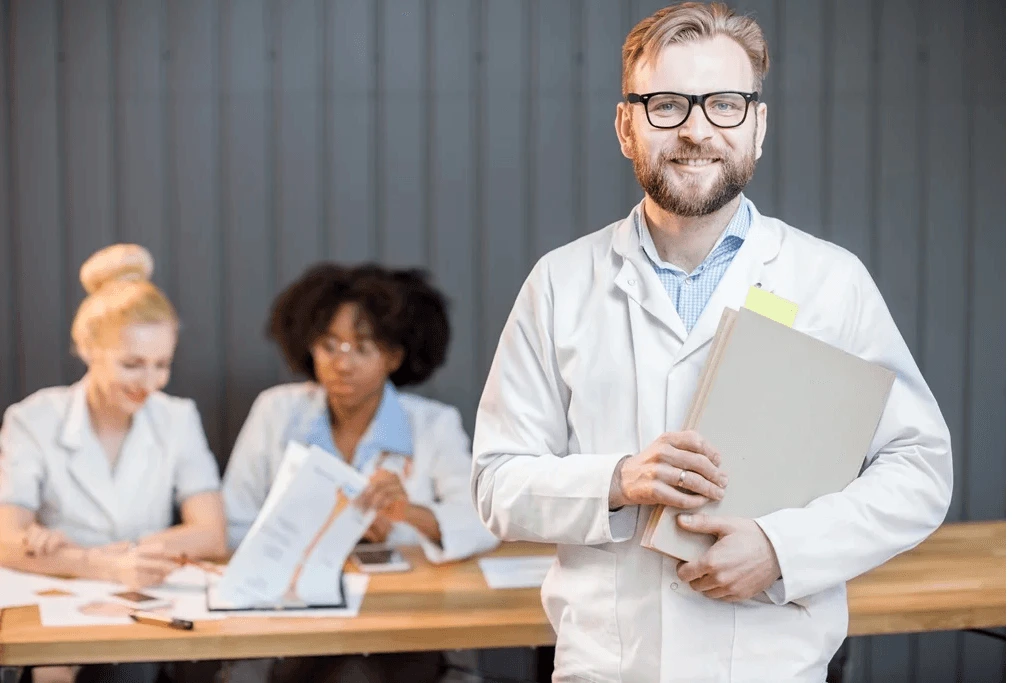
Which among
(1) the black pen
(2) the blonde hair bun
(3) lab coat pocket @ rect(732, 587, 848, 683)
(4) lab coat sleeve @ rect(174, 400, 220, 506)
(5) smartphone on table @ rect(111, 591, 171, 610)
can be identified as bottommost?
Answer: (5) smartphone on table @ rect(111, 591, 171, 610)

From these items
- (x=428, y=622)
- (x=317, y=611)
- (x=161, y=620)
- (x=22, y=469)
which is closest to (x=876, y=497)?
(x=428, y=622)

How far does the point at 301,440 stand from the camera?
121 inches

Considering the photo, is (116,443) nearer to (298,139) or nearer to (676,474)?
(298,139)

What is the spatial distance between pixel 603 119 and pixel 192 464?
4.87 ft

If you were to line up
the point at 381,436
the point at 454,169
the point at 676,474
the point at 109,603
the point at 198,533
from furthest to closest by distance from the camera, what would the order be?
the point at 454,169, the point at 381,436, the point at 198,533, the point at 109,603, the point at 676,474

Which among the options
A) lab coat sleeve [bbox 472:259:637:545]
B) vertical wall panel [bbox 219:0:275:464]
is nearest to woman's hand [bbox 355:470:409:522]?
vertical wall panel [bbox 219:0:275:464]

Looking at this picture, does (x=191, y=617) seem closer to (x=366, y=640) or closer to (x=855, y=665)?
(x=366, y=640)

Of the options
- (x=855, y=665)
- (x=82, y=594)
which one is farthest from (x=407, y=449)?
(x=855, y=665)

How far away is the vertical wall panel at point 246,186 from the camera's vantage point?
3029mm

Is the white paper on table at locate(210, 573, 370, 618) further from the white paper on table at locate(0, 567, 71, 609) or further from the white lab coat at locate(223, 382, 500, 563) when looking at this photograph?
the white lab coat at locate(223, 382, 500, 563)

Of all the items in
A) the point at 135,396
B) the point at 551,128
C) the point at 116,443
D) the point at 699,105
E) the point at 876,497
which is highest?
the point at 551,128

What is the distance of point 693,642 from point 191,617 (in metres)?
1.10

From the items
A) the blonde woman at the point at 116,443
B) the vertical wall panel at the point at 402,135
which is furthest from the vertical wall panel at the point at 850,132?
the blonde woman at the point at 116,443

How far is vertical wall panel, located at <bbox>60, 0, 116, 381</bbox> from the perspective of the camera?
2975 millimetres
